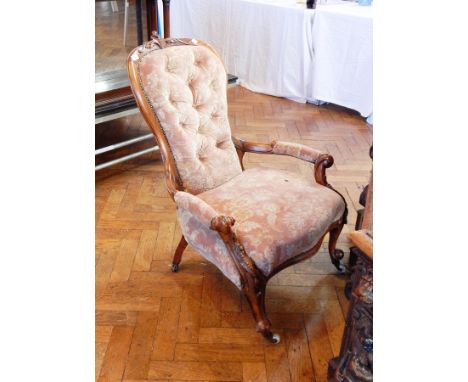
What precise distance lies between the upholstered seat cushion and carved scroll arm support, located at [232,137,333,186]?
68mm

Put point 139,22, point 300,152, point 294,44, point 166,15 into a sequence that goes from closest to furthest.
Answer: point 300,152, point 166,15, point 139,22, point 294,44

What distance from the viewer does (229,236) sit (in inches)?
59.4

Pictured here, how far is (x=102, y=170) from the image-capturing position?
2.95 meters

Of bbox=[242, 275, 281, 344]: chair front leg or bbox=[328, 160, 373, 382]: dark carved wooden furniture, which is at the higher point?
bbox=[328, 160, 373, 382]: dark carved wooden furniture

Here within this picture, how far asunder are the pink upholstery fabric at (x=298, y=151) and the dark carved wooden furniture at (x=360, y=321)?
922 mm

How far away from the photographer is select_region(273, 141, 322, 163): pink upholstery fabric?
6.37ft

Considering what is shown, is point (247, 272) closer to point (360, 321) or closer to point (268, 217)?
point (268, 217)

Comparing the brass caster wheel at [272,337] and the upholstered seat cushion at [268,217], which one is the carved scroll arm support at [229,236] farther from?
the brass caster wheel at [272,337]

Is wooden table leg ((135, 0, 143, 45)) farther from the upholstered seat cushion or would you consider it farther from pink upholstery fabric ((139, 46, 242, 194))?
the upholstered seat cushion

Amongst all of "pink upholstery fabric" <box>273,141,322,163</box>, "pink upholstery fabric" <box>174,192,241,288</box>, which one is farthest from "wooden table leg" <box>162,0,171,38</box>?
"pink upholstery fabric" <box>174,192,241,288</box>

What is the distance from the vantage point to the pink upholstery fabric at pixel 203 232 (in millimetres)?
1554

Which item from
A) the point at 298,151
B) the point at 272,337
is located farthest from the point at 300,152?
the point at 272,337

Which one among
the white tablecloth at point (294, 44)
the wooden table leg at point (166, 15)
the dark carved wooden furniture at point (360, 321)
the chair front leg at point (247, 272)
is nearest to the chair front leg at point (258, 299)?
the chair front leg at point (247, 272)
